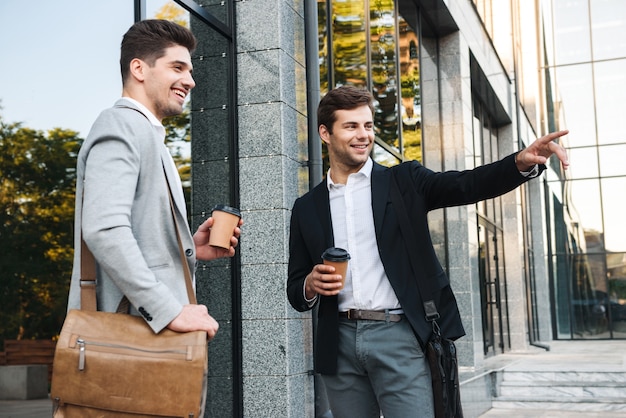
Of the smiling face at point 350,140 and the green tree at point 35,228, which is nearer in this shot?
the smiling face at point 350,140

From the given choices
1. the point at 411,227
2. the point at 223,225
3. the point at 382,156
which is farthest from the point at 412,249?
the point at 382,156

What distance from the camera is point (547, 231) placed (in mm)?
25359

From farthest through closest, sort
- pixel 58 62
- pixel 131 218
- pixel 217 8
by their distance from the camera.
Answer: pixel 217 8 → pixel 58 62 → pixel 131 218

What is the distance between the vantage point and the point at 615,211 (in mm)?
24953

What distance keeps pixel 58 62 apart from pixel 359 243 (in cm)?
196

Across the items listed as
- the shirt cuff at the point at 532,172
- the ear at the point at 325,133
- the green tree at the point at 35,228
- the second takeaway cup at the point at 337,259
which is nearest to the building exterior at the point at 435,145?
the green tree at the point at 35,228

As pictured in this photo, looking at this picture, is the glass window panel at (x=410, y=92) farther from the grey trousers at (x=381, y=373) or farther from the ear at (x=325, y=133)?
the grey trousers at (x=381, y=373)

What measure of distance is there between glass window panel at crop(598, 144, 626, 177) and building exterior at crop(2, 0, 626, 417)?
60 millimetres

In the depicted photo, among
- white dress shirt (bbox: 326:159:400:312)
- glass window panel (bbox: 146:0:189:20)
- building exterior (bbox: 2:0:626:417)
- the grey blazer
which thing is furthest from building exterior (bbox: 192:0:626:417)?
the grey blazer

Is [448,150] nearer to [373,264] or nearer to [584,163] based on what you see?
[373,264]

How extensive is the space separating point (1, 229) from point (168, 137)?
1994 mm

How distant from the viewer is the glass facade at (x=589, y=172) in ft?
81.9

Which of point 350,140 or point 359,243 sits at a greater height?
point 350,140

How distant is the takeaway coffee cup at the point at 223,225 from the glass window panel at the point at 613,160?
24.2 meters
